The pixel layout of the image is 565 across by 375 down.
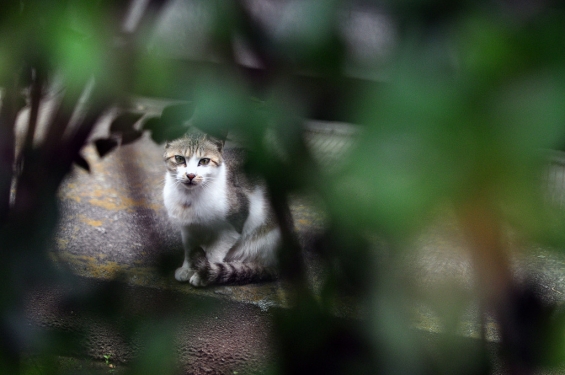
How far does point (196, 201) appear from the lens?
189 cm

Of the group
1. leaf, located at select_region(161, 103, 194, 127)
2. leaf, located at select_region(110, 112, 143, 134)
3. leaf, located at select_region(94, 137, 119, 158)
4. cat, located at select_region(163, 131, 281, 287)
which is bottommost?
cat, located at select_region(163, 131, 281, 287)

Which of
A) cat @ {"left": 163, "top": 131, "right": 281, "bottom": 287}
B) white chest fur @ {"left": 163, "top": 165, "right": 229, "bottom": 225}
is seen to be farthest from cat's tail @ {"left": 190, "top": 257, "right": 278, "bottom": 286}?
white chest fur @ {"left": 163, "top": 165, "right": 229, "bottom": 225}

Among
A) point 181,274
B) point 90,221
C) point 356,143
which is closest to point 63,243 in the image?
point 90,221

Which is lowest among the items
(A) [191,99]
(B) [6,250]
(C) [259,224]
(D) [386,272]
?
(C) [259,224]

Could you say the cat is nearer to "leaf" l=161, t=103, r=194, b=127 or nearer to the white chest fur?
the white chest fur

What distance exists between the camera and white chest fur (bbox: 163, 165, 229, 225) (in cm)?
180

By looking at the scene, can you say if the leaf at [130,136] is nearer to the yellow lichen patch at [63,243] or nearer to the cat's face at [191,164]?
the cat's face at [191,164]

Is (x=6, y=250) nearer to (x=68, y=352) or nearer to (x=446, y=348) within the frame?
(x=68, y=352)

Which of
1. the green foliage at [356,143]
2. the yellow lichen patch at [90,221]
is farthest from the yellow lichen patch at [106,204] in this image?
the green foliage at [356,143]

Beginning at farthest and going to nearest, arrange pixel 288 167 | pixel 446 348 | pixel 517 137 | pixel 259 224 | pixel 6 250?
pixel 259 224
pixel 6 250
pixel 446 348
pixel 288 167
pixel 517 137

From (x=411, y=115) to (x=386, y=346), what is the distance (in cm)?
25

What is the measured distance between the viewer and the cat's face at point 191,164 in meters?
1.69

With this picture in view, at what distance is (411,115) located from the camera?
36 centimetres

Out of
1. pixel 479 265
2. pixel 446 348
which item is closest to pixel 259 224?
pixel 446 348
